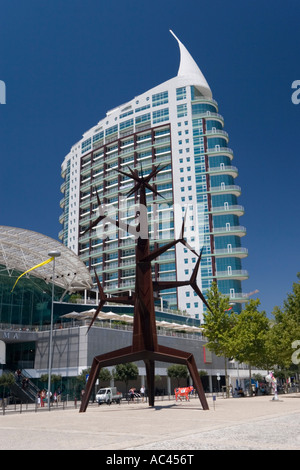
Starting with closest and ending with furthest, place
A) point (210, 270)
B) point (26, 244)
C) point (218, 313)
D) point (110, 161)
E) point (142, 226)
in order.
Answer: point (142, 226) → point (218, 313) → point (26, 244) → point (210, 270) → point (110, 161)

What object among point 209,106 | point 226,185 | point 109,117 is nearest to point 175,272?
point 226,185

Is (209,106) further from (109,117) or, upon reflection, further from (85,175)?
(85,175)

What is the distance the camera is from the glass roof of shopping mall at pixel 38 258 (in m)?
48.6

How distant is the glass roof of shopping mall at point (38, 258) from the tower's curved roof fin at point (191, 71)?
6577cm

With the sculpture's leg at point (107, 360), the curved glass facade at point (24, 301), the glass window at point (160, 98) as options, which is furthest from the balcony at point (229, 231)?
the sculpture's leg at point (107, 360)

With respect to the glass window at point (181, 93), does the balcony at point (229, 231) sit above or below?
below

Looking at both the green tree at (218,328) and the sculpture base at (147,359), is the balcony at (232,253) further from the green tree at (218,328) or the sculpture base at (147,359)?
the sculpture base at (147,359)

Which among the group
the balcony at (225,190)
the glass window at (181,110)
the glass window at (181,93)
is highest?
the glass window at (181,93)

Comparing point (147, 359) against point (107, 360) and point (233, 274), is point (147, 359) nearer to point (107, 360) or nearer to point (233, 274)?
point (107, 360)

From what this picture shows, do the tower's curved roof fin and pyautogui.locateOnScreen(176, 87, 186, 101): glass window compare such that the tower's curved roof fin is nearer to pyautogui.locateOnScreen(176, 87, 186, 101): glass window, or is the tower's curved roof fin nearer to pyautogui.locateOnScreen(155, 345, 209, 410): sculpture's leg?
pyautogui.locateOnScreen(176, 87, 186, 101): glass window

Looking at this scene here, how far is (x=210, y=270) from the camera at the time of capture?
91.1 m

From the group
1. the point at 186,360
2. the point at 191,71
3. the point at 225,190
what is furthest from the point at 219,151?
the point at 186,360

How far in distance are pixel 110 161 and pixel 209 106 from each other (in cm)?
2793

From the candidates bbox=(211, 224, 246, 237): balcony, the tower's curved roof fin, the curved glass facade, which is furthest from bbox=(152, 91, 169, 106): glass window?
the curved glass facade
